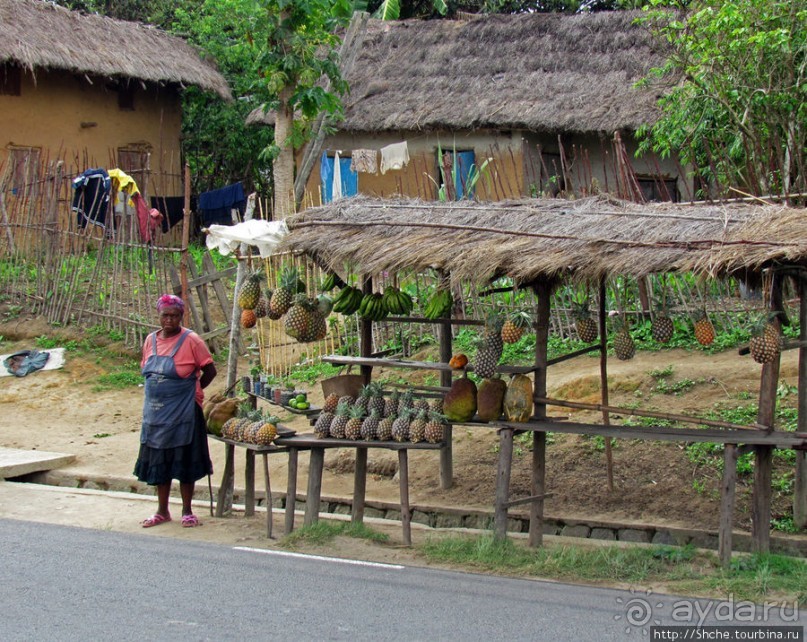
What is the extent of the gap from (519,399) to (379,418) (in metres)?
1.12

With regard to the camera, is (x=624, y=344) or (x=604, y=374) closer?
(x=624, y=344)

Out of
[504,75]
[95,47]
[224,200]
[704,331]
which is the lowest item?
[704,331]

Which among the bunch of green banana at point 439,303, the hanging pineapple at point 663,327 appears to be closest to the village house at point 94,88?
the bunch of green banana at point 439,303

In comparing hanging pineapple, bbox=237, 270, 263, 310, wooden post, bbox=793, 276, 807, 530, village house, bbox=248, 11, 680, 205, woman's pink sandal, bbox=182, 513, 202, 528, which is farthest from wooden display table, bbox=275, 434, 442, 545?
village house, bbox=248, 11, 680, 205

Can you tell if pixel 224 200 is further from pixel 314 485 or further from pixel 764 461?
pixel 764 461

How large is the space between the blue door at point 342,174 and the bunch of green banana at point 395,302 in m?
9.00

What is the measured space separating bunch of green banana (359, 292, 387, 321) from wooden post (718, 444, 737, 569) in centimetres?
293

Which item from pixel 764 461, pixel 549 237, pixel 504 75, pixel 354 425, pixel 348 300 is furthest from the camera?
pixel 504 75

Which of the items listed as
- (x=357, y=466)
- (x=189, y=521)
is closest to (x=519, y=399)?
(x=357, y=466)

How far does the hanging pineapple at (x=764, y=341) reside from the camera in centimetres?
612

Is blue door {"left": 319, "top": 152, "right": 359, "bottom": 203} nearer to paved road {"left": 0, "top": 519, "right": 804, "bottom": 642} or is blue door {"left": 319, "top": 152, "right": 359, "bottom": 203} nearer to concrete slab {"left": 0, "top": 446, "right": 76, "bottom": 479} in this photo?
concrete slab {"left": 0, "top": 446, "right": 76, "bottom": 479}

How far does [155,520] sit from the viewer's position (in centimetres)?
775

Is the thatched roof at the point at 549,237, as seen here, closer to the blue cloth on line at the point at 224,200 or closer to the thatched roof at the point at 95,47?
the blue cloth on line at the point at 224,200

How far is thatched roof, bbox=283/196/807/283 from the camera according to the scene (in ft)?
20.0
